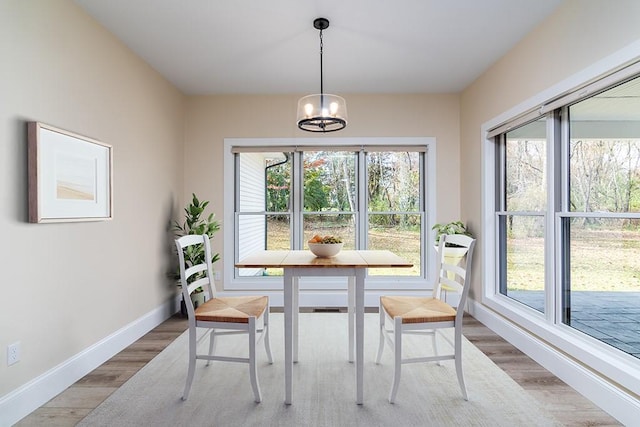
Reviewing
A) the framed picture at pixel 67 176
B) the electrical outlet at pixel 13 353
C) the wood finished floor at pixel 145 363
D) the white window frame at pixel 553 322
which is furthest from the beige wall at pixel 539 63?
the electrical outlet at pixel 13 353

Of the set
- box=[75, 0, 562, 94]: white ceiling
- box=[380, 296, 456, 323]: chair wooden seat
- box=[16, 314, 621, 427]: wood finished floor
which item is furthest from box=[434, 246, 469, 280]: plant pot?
box=[75, 0, 562, 94]: white ceiling

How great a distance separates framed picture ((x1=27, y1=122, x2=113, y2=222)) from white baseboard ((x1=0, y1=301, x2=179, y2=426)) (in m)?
0.96

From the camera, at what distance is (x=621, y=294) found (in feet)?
7.26

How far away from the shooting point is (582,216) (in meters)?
2.46

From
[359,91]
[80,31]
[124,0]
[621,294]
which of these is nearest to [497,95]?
[359,91]

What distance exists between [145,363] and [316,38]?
291 cm

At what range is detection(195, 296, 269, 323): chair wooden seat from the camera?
2.20 meters

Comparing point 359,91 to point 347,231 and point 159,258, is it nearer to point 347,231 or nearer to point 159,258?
point 347,231

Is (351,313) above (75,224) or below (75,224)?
below

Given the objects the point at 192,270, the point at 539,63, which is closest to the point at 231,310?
the point at 192,270

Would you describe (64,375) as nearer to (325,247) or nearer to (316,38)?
(325,247)

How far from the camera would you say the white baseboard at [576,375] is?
1971 millimetres

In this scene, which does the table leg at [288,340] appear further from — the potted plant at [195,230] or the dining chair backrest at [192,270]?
the potted plant at [195,230]

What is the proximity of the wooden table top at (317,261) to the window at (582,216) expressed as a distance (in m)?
1.27
